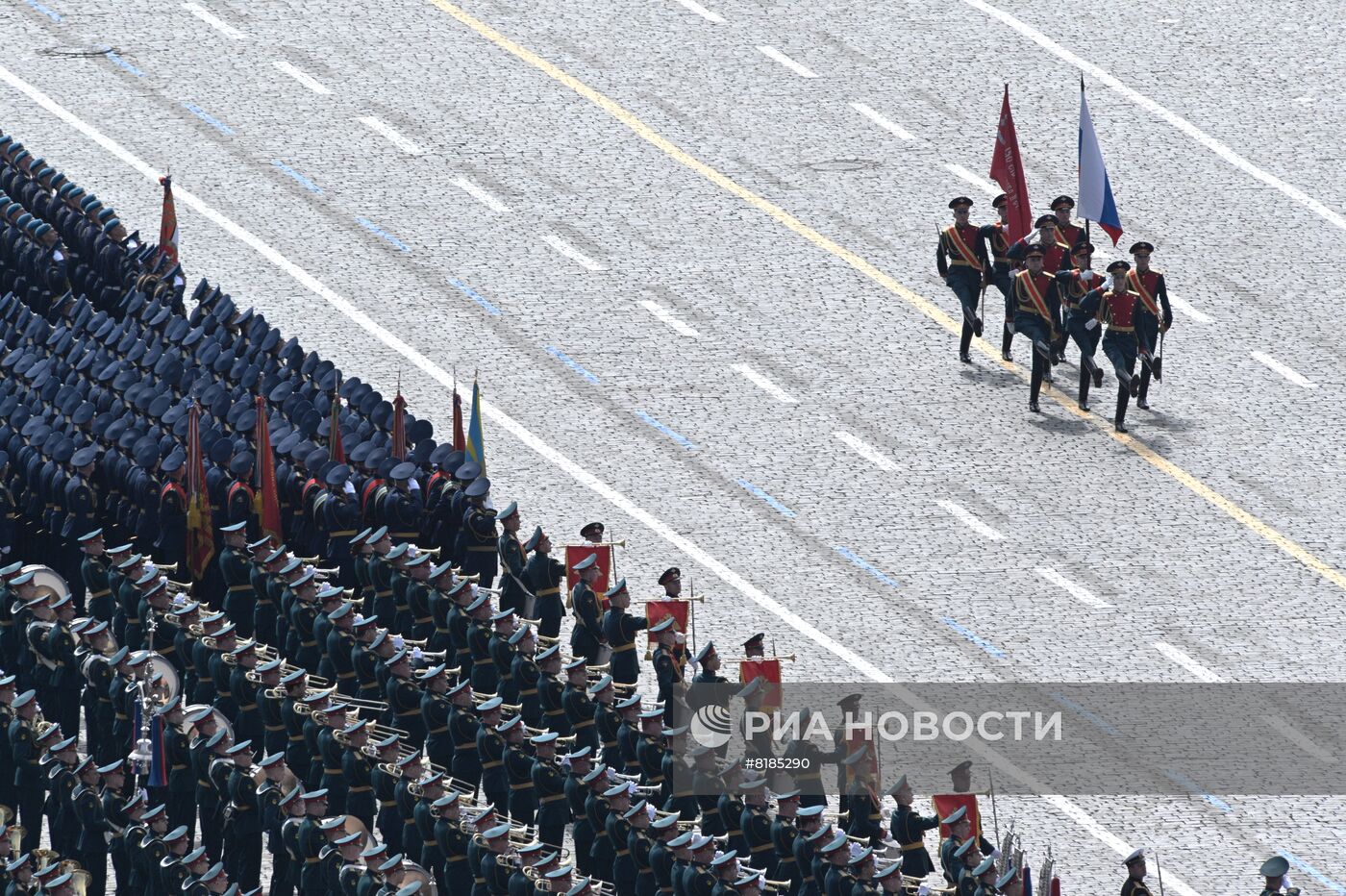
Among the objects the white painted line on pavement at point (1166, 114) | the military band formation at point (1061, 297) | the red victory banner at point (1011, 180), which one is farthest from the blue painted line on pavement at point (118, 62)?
the red victory banner at point (1011, 180)

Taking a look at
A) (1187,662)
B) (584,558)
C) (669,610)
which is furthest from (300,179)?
(1187,662)

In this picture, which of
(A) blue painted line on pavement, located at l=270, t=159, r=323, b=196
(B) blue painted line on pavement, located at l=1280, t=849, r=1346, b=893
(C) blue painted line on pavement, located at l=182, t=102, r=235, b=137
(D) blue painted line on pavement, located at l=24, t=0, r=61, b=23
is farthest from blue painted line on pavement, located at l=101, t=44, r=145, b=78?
(B) blue painted line on pavement, located at l=1280, t=849, r=1346, b=893

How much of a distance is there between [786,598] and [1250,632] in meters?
4.64

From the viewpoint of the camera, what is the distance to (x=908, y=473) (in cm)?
4006

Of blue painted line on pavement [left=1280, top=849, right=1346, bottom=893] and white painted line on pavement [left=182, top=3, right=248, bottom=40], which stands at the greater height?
white painted line on pavement [left=182, top=3, right=248, bottom=40]

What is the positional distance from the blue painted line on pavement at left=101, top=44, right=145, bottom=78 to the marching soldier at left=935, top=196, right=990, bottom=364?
13.2m

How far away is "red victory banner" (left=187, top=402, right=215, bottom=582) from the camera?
114ft

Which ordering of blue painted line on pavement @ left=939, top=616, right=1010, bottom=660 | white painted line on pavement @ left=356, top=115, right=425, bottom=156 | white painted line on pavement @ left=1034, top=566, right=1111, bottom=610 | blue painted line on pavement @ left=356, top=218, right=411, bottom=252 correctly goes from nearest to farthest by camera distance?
blue painted line on pavement @ left=939, top=616, right=1010, bottom=660
white painted line on pavement @ left=1034, top=566, right=1111, bottom=610
blue painted line on pavement @ left=356, top=218, right=411, bottom=252
white painted line on pavement @ left=356, top=115, right=425, bottom=156

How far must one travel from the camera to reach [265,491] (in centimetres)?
3494

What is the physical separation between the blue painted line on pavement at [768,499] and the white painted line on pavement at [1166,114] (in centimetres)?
1032

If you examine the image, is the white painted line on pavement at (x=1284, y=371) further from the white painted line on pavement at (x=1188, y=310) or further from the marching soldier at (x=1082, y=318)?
the marching soldier at (x=1082, y=318)

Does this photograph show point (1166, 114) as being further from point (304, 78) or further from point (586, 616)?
point (586, 616)

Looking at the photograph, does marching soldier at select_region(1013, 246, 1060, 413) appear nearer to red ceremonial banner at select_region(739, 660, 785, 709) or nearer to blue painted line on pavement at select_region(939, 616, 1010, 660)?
blue painted line on pavement at select_region(939, 616, 1010, 660)

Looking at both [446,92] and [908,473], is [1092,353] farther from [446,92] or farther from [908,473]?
[446,92]
